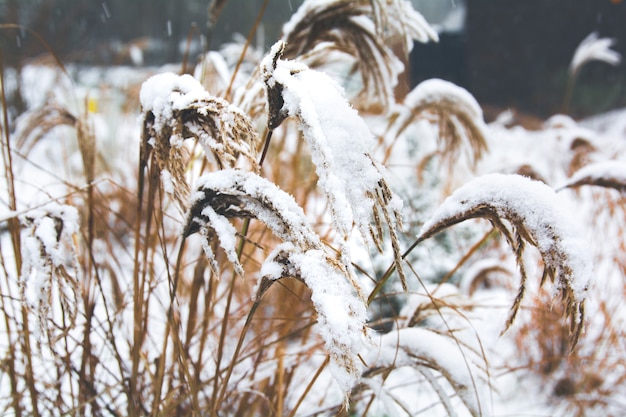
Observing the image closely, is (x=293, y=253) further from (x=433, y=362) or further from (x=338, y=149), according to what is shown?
(x=433, y=362)

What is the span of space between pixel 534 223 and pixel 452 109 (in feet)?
2.19

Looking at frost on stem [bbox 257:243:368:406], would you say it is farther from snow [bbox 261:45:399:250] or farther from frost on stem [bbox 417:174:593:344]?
frost on stem [bbox 417:174:593:344]

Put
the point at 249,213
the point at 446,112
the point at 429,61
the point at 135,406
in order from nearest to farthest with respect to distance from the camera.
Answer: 1. the point at 249,213
2. the point at 135,406
3. the point at 446,112
4. the point at 429,61

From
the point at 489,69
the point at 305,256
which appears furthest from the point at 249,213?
the point at 489,69

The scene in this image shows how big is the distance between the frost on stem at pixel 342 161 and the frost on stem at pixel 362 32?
0.50 metres

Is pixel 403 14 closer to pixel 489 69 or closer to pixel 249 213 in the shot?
pixel 249 213

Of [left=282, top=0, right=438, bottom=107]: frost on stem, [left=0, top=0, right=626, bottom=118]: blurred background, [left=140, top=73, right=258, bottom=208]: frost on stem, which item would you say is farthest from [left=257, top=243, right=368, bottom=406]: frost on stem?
[left=0, top=0, right=626, bottom=118]: blurred background

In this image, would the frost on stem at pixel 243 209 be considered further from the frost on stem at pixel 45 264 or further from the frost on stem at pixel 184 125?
the frost on stem at pixel 45 264

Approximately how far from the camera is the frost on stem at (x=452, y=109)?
1159 mm

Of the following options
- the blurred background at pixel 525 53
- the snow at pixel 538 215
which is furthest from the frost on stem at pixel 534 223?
the blurred background at pixel 525 53

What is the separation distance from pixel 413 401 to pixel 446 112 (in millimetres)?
1082

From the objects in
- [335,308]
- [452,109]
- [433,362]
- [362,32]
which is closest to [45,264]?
[335,308]

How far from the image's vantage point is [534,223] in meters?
0.57

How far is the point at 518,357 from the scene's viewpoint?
2074 mm
